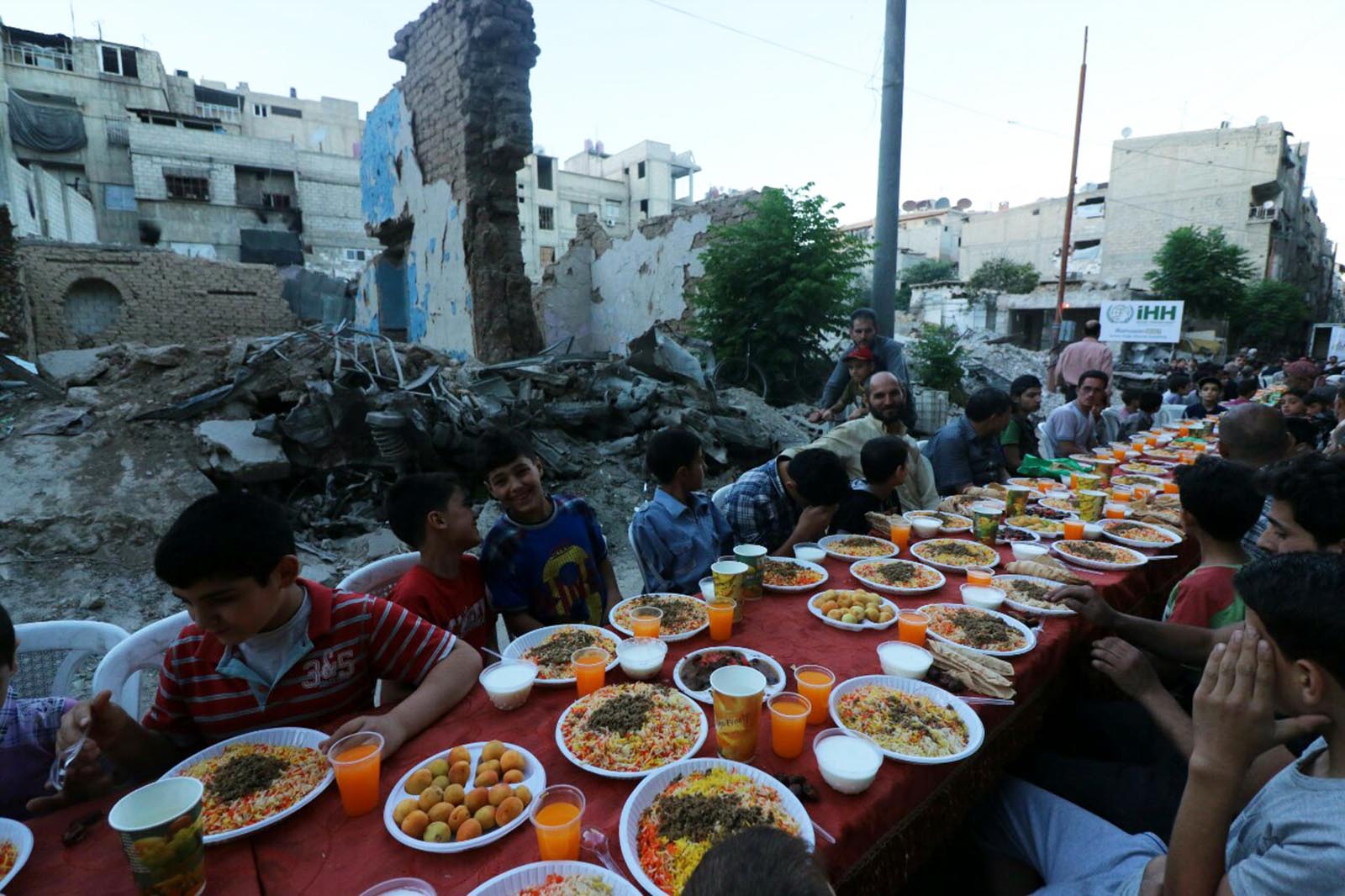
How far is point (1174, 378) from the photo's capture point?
1066cm

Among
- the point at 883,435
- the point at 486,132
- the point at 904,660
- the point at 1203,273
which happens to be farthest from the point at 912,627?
the point at 1203,273

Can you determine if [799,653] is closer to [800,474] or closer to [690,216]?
[800,474]

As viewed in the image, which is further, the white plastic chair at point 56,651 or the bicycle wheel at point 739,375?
the bicycle wheel at point 739,375

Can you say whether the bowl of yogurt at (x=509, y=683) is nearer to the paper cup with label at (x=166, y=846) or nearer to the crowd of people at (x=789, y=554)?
the crowd of people at (x=789, y=554)

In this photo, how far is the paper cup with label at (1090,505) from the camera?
363 cm

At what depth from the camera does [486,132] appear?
862cm

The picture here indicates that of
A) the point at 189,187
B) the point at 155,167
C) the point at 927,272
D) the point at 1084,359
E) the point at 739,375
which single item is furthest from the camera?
the point at 927,272

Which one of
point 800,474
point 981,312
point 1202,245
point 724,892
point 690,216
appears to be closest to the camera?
point 724,892

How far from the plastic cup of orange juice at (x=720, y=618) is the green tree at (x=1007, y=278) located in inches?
1412

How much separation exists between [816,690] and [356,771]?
1171 mm

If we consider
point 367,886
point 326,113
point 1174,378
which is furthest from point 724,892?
point 326,113

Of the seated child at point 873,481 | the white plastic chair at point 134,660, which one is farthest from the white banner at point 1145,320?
the white plastic chair at point 134,660

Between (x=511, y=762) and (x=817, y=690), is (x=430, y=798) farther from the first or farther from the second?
(x=817, y=690)

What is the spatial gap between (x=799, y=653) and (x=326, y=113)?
1809 inches
